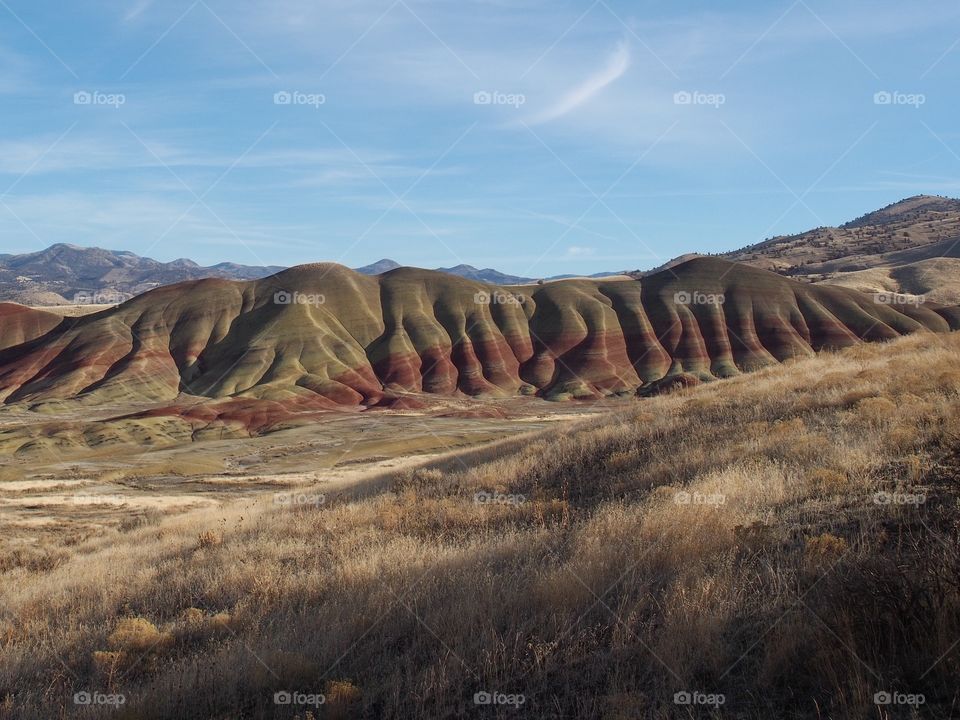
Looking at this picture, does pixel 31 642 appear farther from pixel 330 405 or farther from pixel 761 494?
pixel 330 405

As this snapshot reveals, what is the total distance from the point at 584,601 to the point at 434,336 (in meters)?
116

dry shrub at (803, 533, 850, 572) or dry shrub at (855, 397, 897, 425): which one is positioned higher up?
dry shrub at (855, 397, 897, 425)

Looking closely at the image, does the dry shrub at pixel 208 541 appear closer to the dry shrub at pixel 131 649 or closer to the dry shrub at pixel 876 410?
the dry shrub at pixel 131 649

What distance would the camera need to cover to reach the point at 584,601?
6.21m

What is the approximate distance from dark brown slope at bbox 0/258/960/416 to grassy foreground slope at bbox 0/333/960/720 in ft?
286

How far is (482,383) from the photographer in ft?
365

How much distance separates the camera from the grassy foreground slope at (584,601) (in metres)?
4.76

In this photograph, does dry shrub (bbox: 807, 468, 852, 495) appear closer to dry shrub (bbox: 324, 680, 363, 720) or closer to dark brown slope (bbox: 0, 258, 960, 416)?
dry shrub (bbox: 324, 680, 363, 720)

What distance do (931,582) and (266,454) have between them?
59129 millimetres

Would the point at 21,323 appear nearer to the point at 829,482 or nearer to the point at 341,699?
the point at 341,699

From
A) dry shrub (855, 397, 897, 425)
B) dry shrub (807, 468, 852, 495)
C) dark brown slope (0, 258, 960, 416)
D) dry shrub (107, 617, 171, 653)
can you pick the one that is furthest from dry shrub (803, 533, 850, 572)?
dark brown slope (0, 258, 960, 416)

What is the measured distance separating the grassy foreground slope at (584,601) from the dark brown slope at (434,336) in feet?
286

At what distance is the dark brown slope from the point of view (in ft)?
352

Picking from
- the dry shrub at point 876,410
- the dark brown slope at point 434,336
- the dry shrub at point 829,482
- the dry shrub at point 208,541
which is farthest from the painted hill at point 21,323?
the dry shrub at point 829,482
